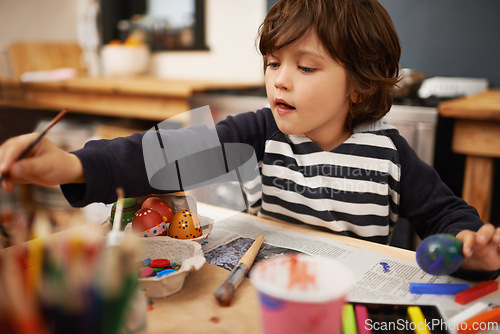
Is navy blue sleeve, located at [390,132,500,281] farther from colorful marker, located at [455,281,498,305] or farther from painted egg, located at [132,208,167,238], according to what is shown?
painted egg, located at [132,208,167,238]

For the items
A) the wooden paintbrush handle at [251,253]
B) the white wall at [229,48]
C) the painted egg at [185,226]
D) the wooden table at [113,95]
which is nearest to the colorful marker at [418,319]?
the wooden paintbrush handle at [251,253]

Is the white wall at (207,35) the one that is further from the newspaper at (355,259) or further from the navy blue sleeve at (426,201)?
the newspaper at (355,259)

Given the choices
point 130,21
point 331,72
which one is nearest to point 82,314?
point 331,72

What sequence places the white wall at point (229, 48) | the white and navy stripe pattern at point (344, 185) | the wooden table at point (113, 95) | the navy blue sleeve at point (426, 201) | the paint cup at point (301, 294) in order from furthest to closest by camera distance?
the white wall at point (229, 48) → the wooden table at point (113, 95) → the white and navy stripe pattern at point (344, 185) → the navy blue sleeve at point (426, 201) → the paint cup at point (301, 294)

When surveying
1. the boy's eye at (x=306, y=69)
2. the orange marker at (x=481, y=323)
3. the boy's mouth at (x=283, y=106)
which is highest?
the boy's eye at (x=306, y=69)

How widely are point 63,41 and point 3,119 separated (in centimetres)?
128

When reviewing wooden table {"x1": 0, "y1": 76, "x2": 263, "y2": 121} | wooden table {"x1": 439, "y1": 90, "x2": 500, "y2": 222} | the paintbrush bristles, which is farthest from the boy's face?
wooden table {"x1": 0, "y1": 76, "x2": 263, "y2": 121}

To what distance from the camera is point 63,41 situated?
3277 millimetres

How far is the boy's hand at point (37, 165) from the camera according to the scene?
523 mm

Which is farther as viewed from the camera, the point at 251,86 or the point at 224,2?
the point at 224,2

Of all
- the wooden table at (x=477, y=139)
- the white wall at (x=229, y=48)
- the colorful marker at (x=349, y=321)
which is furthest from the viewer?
the white wall at (x=229, y=48)

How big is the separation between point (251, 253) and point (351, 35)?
50 cm

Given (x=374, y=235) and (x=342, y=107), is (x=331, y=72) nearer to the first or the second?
(x=342, y=107)

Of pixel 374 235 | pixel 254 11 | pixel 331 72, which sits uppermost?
pixel 254 11
